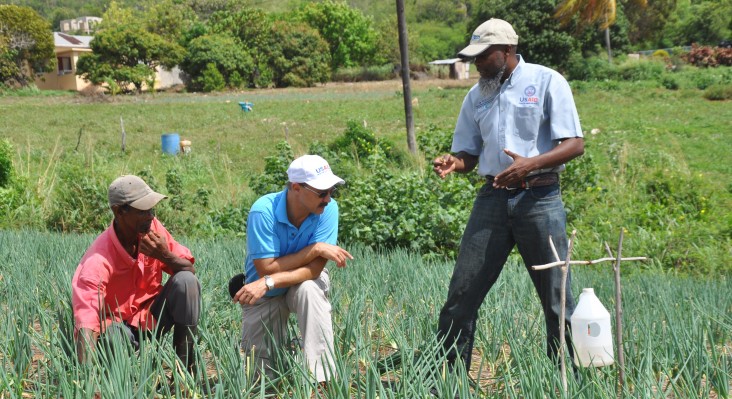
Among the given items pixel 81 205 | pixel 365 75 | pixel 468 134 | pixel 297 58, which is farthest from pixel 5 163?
pixel 365 75

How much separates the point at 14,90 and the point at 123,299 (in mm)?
36207

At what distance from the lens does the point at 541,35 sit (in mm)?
33844

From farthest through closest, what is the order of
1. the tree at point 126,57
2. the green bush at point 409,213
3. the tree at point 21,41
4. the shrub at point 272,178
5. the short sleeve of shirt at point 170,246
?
the tree at point 126,57 → the tree at point 21,41 → the shrub at point 272,178 → the green bush at point 409,213 → the short sleeve of shirt at point 170,246

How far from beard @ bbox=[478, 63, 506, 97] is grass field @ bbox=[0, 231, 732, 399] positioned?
0.91 m

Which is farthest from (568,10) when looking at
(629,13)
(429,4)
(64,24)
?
(64,24)

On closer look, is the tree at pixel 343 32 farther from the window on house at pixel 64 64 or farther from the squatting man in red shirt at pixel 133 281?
the squatting man in red shirt at pixel 133 281

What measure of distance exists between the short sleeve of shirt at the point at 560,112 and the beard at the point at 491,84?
0.19m

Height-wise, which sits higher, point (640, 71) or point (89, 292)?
point (640, 71)

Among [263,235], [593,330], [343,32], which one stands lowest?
[593,330]

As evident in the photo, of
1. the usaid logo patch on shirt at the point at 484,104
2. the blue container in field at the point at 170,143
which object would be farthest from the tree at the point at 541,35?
the usaid logo patch on shirt at the point at 484,104

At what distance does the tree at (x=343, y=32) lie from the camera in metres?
57.5

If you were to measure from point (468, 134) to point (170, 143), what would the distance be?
42.2 ft

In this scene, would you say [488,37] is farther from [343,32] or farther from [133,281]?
[343,32]

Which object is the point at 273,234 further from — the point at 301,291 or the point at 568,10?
the point at 568,10
